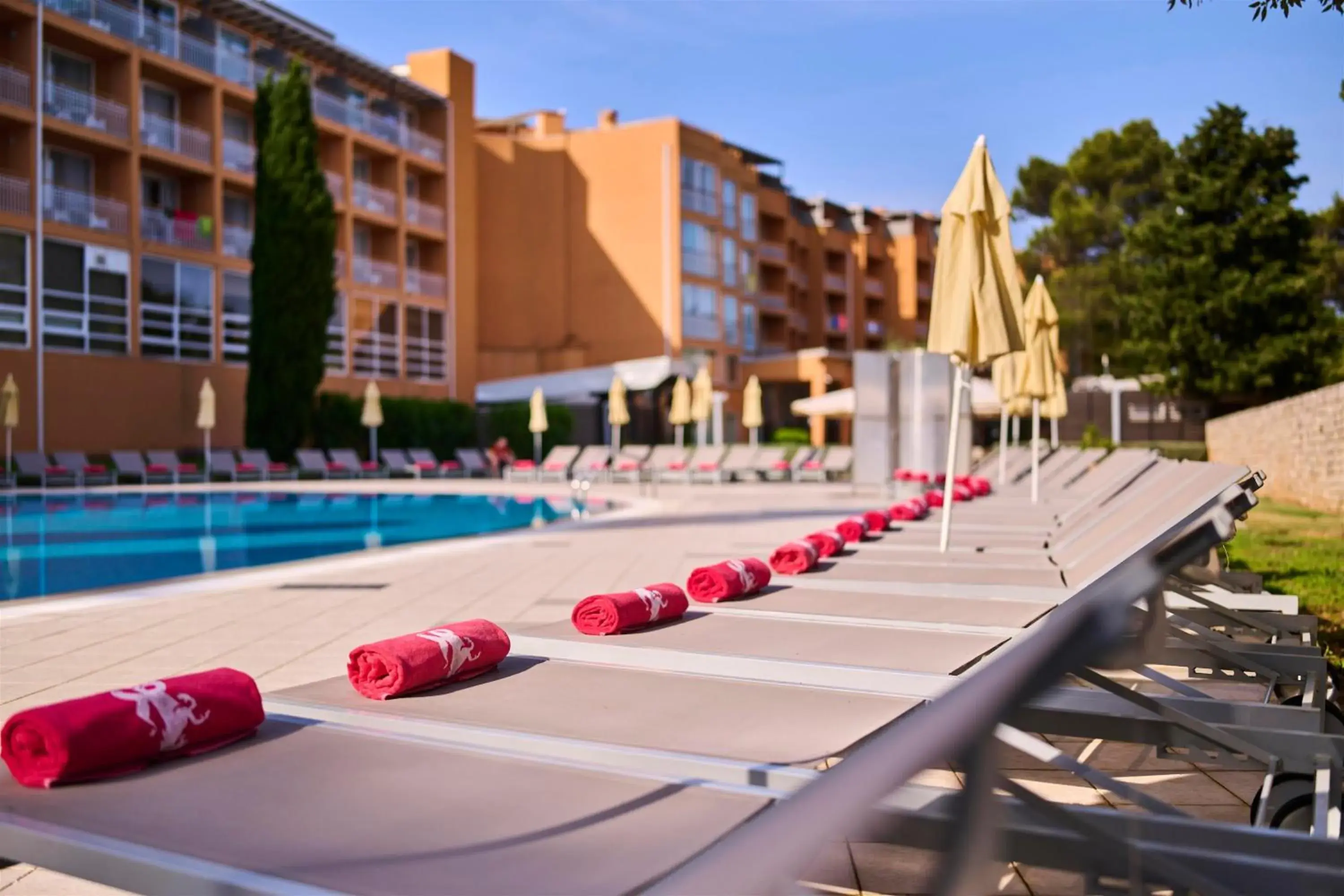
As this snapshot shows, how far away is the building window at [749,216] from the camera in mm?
44344

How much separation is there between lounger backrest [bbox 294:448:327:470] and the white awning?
754 cm

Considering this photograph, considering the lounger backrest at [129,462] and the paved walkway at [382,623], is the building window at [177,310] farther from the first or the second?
the paved walkway at [382,623]

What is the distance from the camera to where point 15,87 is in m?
22.7

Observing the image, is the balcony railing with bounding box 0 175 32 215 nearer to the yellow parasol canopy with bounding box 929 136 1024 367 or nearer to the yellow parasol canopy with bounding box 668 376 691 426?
the yellow parasol canopy with bounding box 668 376 691 426

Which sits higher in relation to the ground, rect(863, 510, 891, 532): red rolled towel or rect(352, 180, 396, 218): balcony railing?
rect(352, 180, 396, 218): balcony railing

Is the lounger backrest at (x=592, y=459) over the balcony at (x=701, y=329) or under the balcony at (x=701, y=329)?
under

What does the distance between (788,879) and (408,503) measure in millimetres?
19724

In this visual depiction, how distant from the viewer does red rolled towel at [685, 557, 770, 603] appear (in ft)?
14.5

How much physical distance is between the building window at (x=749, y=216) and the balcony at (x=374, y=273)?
51.9ft

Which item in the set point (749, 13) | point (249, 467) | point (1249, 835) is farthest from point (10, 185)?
point (1249, 835)

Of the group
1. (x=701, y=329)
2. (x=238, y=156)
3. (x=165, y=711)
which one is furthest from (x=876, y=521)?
(x=701, y=329)

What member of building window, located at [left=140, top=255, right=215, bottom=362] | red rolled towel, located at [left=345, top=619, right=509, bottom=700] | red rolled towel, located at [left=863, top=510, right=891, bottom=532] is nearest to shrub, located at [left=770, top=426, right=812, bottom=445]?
building window, located at [left=140, top=255, right=215, bottom=362]

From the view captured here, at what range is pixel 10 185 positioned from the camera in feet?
73.9

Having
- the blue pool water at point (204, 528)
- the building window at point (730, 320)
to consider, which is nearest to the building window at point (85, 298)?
the blue pool water at point (204, 528)
